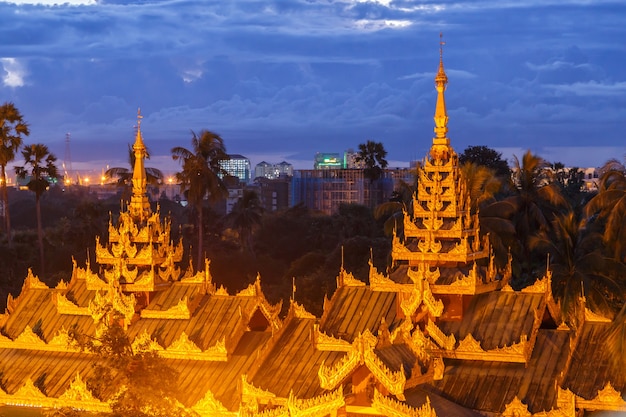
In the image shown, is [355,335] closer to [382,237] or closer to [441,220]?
[441,220]

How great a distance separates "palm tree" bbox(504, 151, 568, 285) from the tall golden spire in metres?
15.4

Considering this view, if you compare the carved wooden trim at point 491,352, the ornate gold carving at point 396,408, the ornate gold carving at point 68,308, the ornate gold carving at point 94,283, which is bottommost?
the ornate gold carving at point 396,408

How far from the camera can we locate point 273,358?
25234mm

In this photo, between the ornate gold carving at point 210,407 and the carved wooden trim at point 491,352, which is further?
the ornate gold carving at point 210,407

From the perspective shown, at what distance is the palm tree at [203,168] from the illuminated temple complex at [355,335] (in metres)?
21.1

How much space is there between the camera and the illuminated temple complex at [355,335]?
21609 millimetres

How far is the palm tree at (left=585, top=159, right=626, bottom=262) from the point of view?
116 feet

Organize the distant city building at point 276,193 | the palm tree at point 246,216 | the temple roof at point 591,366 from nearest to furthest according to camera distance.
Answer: the temple roof at point 591,366
the palm tree at point 246,216
the distant city building at point 276,193

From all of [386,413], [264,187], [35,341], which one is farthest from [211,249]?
[264,187]

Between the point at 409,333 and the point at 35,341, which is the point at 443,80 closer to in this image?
the point at 409,333

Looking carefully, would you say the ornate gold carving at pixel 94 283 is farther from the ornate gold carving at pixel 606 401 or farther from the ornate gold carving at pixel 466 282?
the ornate gold carving at pixel 606 401

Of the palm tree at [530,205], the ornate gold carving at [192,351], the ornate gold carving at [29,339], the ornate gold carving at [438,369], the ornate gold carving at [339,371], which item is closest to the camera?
the ornate gold carving at [339,371]

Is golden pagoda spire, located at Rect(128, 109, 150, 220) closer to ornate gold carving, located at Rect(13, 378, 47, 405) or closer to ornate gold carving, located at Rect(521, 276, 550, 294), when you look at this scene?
ornate gold carving, located at Rect(13, 378, 47, 405)

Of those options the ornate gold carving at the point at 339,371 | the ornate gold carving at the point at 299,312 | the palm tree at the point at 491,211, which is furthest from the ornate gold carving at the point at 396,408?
Answer: the palm tree at the point at 491,211
